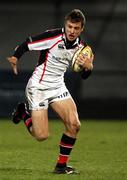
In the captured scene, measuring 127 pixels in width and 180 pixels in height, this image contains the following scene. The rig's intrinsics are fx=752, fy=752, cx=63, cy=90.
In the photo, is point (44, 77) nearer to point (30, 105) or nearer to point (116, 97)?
point (30, 105)

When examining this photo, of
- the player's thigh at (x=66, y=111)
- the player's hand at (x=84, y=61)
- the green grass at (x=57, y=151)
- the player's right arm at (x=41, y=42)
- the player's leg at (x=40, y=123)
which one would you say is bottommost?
the green grass at (x=57, y=151)

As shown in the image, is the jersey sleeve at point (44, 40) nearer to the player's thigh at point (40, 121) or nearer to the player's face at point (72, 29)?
the player's face at point (72, 29)

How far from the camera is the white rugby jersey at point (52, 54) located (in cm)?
1002

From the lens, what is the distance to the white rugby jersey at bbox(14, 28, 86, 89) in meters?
10.0

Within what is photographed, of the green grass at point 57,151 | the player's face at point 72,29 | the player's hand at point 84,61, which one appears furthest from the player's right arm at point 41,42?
the green grass at point 57,151

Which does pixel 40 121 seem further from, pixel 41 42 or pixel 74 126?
pixel 41 42

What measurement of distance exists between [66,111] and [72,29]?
42.9 inches

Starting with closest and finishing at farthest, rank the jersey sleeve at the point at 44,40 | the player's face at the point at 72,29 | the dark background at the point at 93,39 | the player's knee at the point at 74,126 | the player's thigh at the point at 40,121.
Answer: the player's face at the point at 72,29 → the player's knee at the point at 74,126 → the jersey sleeve at the point at 44,40 → the player's thigh at the point at 40,121 → the dark background at the point at 93,39

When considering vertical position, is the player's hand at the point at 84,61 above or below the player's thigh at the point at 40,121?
above

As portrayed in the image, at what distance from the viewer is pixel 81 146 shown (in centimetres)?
1428

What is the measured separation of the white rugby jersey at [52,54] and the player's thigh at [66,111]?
28 centimetres

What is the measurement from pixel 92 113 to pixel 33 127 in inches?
485

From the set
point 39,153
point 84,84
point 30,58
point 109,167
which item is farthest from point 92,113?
point 109,167

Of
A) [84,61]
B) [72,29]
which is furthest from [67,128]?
[72,29]
